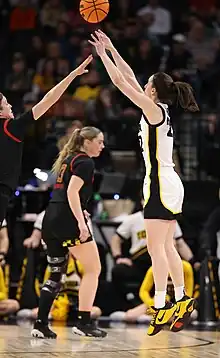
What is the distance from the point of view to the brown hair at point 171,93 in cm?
807

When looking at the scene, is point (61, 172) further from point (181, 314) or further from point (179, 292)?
point (181, 314)

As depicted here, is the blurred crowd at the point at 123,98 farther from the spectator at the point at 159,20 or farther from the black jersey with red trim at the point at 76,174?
the black jersey with red trim at the point at 76,174

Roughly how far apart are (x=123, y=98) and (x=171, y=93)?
283 inches

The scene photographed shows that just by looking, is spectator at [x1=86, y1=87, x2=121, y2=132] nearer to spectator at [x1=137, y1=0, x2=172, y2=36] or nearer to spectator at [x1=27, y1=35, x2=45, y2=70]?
spectator at [x1=27, y1=35, x2=45, y2=70]

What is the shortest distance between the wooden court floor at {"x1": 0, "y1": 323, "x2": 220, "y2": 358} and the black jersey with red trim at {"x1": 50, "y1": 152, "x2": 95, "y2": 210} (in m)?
1.32

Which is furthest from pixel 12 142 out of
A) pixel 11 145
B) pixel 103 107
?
pixel 103 107

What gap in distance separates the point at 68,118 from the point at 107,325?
420 centimetres

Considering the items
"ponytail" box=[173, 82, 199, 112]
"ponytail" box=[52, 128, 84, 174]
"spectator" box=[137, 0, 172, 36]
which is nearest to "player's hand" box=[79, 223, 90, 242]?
"ponytail" box=[52, 128, 84, 174]

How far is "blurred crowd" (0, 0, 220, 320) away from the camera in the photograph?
37.7 feet

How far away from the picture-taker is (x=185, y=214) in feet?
42.2

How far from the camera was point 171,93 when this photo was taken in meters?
8.10

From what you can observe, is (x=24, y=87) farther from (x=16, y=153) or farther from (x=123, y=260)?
(x=16, y=153)

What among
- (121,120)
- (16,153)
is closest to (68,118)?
(121,120)

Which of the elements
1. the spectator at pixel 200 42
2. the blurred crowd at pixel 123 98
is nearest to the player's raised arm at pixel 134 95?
the blurred crowd at pixel 123 98
